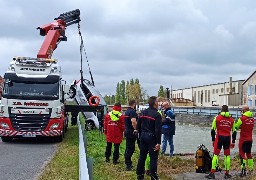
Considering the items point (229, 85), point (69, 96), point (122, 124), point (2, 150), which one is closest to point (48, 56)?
point (69, 96)

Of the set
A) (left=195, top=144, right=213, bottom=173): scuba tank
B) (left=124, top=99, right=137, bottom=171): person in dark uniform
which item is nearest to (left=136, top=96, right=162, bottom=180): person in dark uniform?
(left=124, top=99, right=137, bottom=171): person in dark uniform

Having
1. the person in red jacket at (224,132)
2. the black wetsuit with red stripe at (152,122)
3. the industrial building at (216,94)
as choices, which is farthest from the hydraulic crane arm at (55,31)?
the industrial building at (216,94)

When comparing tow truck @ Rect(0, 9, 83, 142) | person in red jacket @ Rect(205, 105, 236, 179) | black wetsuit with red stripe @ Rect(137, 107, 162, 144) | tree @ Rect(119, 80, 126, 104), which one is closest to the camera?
black wetsuit with red stripe @ Rect(137, 107, 162, 144)

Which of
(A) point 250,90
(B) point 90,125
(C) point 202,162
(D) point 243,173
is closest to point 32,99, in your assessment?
(B) point 90,125

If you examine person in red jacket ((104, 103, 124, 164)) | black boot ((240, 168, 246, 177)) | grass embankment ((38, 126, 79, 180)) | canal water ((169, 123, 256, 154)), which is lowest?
canal water ((169, 123, 256, 154))

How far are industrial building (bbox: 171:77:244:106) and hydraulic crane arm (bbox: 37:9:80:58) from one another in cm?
6214

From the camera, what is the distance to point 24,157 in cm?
1205

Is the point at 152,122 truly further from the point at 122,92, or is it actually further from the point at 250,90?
the point at 122,92

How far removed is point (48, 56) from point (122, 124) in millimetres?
8894

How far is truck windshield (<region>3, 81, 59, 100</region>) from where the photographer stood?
1540cm

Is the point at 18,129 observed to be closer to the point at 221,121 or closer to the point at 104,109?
the point at 104,109

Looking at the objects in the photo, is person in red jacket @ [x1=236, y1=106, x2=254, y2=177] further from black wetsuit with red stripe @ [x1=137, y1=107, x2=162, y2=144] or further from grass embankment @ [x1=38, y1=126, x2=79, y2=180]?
grass embankment @ [x1=38, y1=126, x2=79, y2=180]

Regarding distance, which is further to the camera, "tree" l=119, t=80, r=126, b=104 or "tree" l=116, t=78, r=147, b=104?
"tree" l=119, t=80, r=126, b=104

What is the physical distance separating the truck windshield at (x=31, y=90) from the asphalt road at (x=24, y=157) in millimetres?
1855
